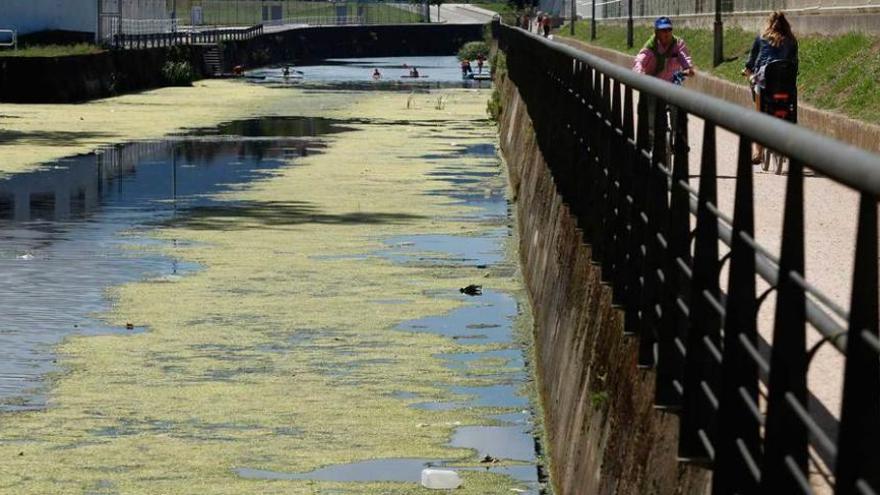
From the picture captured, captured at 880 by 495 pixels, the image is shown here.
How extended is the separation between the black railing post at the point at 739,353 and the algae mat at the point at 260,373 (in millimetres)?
5755

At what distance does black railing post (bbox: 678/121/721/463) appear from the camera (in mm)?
6281

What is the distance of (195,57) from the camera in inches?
3381

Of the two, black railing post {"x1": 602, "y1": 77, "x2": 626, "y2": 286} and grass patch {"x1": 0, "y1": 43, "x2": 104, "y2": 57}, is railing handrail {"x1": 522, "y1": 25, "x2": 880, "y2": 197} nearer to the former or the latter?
black railing post {"x1": 602, "y1": 77, "x2": 626, "y2": 286}

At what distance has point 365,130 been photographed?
46.4m

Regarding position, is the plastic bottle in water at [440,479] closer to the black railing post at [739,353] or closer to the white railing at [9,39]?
the black railing post at [739,353]

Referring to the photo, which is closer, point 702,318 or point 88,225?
point 702,318

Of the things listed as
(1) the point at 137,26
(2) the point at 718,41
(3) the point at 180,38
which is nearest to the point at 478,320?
(2) the point at 718,41

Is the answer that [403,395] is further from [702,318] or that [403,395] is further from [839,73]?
→ [839,73]

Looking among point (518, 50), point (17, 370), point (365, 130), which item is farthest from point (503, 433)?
point (365, 130)

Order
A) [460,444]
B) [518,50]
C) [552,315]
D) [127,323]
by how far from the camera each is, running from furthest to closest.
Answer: [518,50] → [127,323] → [552,315] → [460,444]

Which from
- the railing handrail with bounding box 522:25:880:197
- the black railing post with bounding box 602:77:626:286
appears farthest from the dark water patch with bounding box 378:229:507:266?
the railing handrail with bounding box 522:25:880:197

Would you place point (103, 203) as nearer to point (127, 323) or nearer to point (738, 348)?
point (127, 323)

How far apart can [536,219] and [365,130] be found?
2756cm

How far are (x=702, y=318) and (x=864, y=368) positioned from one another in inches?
99.7
